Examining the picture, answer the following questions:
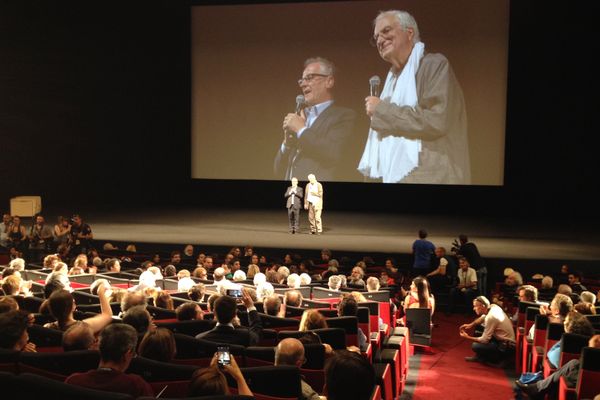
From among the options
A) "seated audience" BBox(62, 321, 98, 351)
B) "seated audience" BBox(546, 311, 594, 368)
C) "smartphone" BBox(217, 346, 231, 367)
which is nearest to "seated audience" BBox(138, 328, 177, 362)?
"seated audience" BBox(62, 321, 98, 351)

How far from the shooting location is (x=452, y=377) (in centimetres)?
668

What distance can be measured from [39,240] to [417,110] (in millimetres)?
8790

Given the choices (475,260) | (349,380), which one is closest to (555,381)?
(349,380)

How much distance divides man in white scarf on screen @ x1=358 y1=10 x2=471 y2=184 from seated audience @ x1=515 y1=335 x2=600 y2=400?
10.6 meters

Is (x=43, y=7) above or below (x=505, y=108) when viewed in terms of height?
above

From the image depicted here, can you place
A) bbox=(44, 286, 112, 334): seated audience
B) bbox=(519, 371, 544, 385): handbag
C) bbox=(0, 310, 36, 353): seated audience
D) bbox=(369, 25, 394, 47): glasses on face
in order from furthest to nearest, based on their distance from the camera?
bbox=(369, 25, 394, 47): glasses on face
bbox=(519, 371, 544, 385): handbag
bbox=(44, 286, 112, 334): seated audience
bbox=(0, 310, 36, 353): seated audience

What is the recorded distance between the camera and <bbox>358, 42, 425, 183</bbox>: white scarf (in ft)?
51.3

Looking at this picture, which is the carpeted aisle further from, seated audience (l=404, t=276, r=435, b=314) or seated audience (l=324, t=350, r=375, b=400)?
seated audience (l=324, t=350, r=375, b=400)

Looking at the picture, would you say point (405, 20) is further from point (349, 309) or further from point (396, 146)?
point (349, 309)

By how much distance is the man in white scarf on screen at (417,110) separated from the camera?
15.6m

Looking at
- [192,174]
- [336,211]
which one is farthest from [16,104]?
[336,211]

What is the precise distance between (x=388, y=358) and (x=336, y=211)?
12630 mm

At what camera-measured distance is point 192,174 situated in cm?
1772

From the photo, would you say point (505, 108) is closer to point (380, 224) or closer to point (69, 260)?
point (380, 224)
